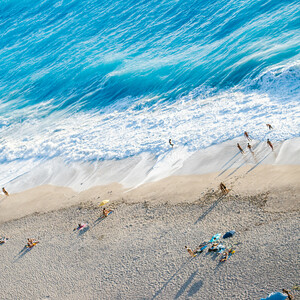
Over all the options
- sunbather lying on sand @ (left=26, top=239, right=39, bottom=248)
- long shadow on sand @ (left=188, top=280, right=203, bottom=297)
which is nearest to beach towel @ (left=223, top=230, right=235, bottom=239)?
long shadow on sand @ (left=188, top=280, right=203, bottom=297)

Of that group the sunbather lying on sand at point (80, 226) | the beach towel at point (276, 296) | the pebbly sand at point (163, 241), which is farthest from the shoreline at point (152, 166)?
A: the beach towel at point (276, 296)

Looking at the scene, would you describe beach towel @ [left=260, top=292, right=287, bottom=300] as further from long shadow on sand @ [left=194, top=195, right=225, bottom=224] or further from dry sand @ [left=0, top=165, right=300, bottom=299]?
long shadow on sand @ [left=194, top=195, right=225, bottom=224]

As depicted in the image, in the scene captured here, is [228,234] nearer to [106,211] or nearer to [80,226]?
[106,211]

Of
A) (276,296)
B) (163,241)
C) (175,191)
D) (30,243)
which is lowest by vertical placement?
(276,296)

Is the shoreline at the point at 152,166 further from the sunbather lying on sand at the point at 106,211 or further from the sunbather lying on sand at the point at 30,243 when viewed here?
the sunbather lying on sand at the point at 30,243

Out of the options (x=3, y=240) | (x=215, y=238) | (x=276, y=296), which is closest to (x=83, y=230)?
(x=3, y=240)

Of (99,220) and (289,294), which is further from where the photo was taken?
(99,220)
